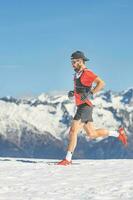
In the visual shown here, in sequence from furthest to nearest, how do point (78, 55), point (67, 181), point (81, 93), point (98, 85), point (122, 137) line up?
1. point (122, 137)
2. point (78, 55)
3. point (81, 93)
4. point (98, 85)
5. point (67, 181)

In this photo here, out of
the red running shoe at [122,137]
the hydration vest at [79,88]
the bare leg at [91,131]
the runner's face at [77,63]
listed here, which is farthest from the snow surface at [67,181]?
the runner's face at [77,63]

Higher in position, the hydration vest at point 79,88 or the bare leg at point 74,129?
the hydration vest at point 79,88

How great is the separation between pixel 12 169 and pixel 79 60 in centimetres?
367

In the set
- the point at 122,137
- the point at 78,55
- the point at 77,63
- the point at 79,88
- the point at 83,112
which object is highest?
the point at 78,55

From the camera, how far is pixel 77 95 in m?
16.2

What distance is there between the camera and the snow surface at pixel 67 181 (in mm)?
9633

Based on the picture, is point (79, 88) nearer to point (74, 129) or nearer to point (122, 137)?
point (74, 129)

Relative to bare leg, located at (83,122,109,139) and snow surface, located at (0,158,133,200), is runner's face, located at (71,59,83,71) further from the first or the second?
snow surface, located at (0,158,133,200)

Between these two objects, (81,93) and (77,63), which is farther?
(77,63)

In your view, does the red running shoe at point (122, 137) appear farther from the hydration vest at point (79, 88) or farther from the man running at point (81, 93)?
the hydration vest at point (79, 88)

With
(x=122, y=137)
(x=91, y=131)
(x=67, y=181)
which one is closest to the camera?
(x=67, y=181)

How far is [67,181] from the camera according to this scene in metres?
11.7

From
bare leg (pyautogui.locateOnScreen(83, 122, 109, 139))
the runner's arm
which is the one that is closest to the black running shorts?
bare leg (pyautogui.locateOnScreen(83, 122, 109, 139))

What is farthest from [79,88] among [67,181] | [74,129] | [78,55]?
[67,181]
